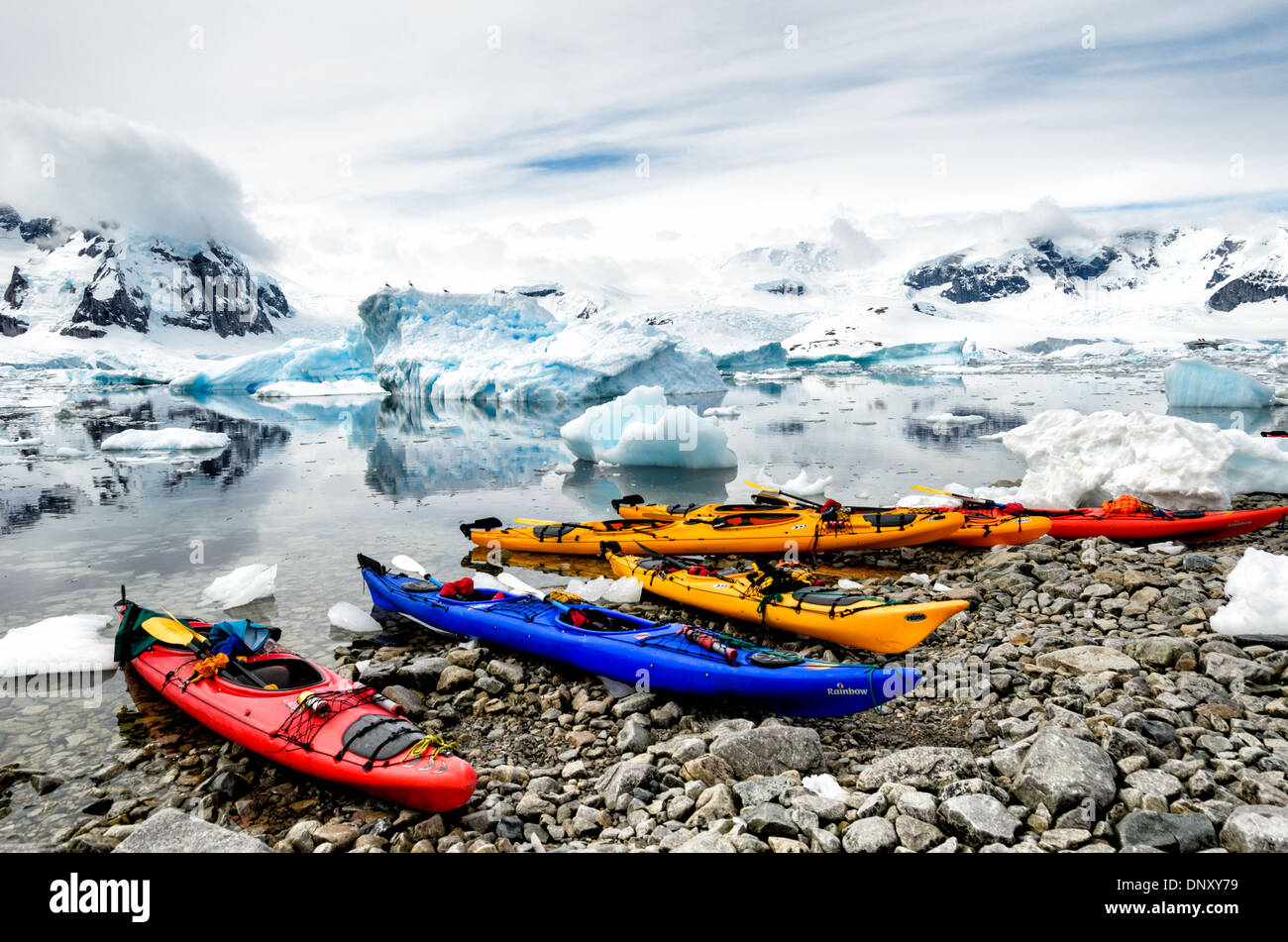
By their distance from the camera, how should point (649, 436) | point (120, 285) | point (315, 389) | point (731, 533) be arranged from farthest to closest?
point (120, 285), point (315, 389), point (649, 436), point (731, 533)

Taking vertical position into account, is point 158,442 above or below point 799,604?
above

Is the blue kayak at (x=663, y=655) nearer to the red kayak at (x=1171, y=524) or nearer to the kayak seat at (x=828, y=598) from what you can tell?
the kayak seat at (x=828, y=598)

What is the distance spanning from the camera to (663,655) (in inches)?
225

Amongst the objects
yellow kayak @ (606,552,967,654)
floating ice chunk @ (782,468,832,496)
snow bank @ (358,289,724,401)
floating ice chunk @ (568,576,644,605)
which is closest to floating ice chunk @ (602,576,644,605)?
floating ice chunk @ (568,576,644,605)

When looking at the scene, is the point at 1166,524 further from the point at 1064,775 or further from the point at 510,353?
the point at 510,353

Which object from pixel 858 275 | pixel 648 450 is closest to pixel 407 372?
pixel 648 450

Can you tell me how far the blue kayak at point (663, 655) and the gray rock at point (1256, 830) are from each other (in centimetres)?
198

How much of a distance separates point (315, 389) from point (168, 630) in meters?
42.1

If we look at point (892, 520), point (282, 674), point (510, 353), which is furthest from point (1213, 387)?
point (282, 674)

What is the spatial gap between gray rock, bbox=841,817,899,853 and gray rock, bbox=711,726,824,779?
89cm

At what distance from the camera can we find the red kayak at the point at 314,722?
4250 mm

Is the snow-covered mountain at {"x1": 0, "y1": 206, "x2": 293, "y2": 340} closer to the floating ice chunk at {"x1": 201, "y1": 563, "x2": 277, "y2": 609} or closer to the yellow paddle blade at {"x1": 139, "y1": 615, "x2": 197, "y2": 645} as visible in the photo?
the floating ice chunk at {"x1": 201, "y1": 563, "x2": 277, "y2": 609}

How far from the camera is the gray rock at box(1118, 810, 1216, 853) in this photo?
125 inches

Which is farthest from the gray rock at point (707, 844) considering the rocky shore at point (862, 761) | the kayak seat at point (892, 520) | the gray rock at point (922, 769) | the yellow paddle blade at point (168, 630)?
the kayak seat at point (892, 520)
